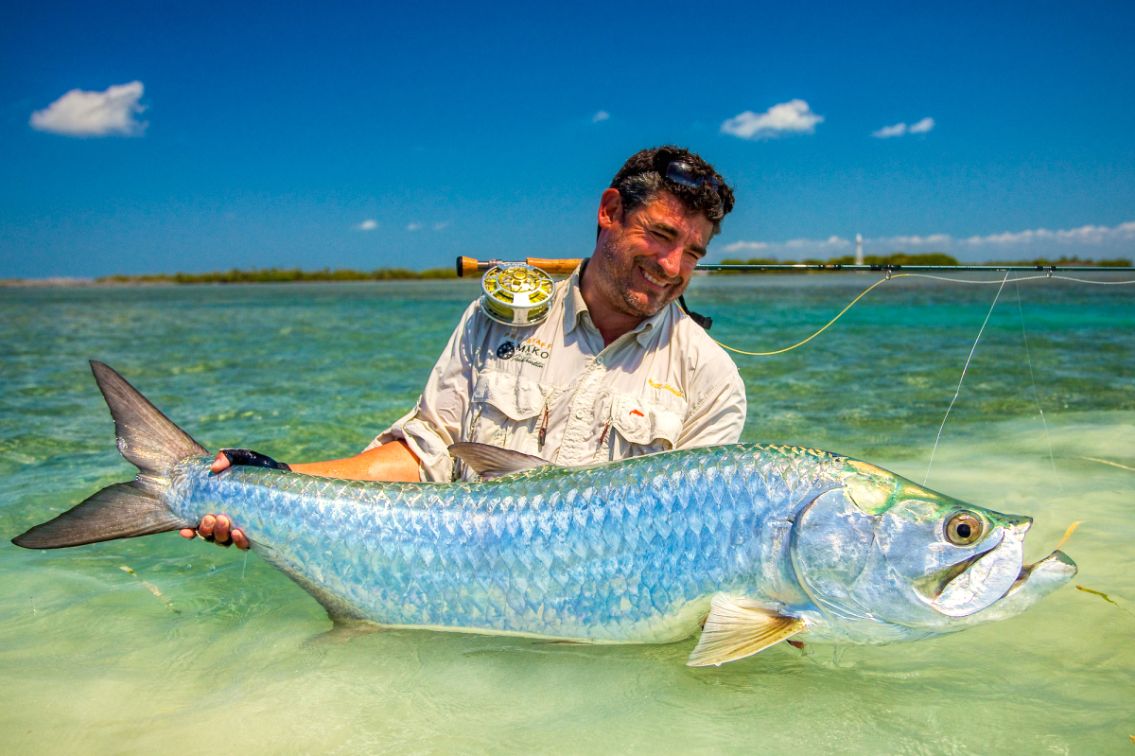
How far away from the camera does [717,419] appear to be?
3381mm

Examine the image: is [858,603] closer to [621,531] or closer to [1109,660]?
[621,531]

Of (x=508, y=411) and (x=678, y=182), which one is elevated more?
(x=678, y=182)

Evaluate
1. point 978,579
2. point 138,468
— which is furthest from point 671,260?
point 138,468

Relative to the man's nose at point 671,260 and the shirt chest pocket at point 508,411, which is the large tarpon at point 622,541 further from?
the man's nose at point 671,260

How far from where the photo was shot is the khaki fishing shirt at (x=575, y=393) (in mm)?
3350

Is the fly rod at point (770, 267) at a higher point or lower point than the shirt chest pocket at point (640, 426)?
higher

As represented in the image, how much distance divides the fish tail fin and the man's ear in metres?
1.80

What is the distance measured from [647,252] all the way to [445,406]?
1.08m

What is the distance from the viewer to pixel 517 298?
3.51 metres

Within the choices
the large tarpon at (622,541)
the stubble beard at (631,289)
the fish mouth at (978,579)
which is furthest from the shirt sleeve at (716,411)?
the fish mouth at (978,579)

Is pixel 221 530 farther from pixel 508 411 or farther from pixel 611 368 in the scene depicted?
pixel 611 368

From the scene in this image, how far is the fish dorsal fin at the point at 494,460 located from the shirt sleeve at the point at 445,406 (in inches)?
29.7

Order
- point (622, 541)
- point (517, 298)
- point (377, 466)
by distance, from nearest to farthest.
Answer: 1. point (622, 541)
2. point (377, 466)
3. point (517, 298)

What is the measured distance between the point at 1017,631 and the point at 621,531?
173 centimetres
